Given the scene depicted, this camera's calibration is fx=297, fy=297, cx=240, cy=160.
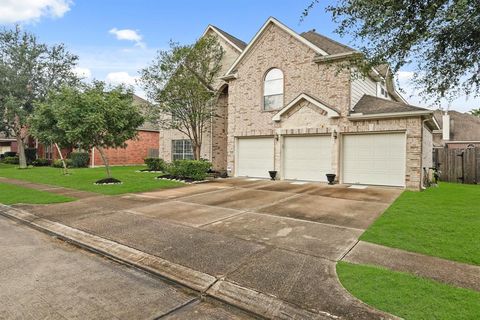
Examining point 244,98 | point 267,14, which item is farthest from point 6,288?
point 267,14

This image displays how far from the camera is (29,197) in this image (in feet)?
34.3

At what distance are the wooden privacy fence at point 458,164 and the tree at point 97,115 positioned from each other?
56.0 feet

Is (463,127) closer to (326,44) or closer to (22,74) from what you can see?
(326,44)

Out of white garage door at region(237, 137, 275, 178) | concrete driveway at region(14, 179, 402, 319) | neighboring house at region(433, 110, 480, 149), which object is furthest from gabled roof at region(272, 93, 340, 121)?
neighboring house at region(433, 110, 480, 149)

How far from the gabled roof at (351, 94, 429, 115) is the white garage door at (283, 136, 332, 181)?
206 cm

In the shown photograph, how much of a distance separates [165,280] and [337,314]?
236 cm

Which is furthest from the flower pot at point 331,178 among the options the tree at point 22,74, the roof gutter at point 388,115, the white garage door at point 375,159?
the tree at point 22,74

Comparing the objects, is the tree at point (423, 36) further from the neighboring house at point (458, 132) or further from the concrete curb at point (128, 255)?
the neighboring house at point (458, 132)

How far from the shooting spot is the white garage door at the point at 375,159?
43.8ft

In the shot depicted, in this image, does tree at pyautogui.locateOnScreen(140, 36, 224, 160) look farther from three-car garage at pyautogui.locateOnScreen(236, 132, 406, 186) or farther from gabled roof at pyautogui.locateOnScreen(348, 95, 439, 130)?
gabled roof at pyautogui.locateOnScreen(348, 95, 439, 130)

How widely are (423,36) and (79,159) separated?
2761 centimetres

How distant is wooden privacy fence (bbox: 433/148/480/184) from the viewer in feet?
53.3

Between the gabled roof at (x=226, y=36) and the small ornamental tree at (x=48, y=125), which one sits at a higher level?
the gabled roof at (x=226, y=36)

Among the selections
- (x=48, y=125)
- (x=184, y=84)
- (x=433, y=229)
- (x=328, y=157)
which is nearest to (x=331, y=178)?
(x=328, y=157)
